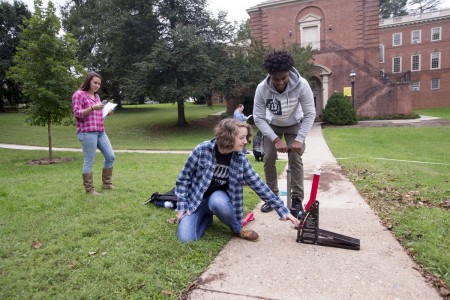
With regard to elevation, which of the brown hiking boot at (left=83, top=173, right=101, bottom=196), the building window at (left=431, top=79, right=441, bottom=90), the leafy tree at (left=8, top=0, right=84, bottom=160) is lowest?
the brown hiking boot at (left=83, top=173, right=101, bottom=196)

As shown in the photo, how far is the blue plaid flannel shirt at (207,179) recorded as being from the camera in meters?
3.22

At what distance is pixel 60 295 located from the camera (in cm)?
227

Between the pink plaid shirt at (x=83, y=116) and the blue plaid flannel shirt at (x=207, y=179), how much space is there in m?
2.15

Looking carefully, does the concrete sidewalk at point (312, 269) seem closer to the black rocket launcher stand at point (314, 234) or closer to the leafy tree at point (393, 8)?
the black rocket launcher stand at point (314, 234)

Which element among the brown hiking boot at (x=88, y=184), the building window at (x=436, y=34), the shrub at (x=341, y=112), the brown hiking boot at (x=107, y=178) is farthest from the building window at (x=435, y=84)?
the brown hiking boot at (x=88, y=184)

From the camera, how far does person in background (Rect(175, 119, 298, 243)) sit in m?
3.15

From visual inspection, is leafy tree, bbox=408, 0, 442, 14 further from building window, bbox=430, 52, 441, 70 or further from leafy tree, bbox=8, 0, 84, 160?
leafy tree, bbox=8, 0, 84, 160

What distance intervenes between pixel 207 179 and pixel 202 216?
1.48 ft

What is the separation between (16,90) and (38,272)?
43.2 meters

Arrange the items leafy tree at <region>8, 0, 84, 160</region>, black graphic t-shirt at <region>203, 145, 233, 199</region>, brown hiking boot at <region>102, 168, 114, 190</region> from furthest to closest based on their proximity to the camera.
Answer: leafy tree at <region>8, 0, 84, 160</region>, brown hiking boot at <region>102, 168, 114, 190</region>, black graphic t-shirt at <region>203, 145, 233, 199</region>

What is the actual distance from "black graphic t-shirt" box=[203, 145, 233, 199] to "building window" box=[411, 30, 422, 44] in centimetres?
4765

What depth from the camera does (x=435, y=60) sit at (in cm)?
4138

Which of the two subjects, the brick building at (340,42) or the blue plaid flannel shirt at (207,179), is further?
the brick building at (340,42)

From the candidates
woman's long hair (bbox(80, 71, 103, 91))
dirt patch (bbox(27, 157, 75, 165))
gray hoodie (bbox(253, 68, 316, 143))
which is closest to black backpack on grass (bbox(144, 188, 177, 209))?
gray hoodie (bbox(253, 68, 316, 143))
